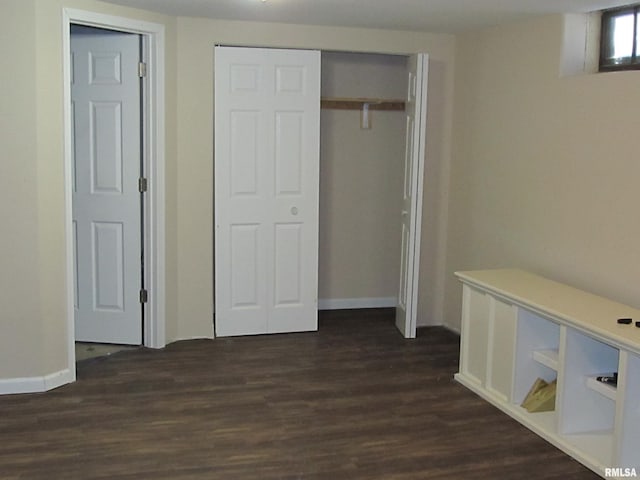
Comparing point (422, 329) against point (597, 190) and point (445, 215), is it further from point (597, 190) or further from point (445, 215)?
point (597, 190)

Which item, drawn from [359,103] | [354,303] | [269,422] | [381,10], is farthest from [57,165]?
[354,303]

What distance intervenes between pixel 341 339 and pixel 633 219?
7.40 ft

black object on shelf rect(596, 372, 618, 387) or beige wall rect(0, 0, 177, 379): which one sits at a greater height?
beige wall rect(0, 0, 177, 379)

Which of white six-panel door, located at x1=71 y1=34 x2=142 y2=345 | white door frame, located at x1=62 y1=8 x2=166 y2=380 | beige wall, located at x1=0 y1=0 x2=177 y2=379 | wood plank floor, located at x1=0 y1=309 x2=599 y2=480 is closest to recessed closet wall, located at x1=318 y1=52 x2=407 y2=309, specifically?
wood plank floor, located at x1=0 y1=309 x2=599 y2=480

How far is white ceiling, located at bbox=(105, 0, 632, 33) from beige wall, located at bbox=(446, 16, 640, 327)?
22 cm

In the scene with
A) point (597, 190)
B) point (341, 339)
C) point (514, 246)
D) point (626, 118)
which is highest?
point (626, 118)

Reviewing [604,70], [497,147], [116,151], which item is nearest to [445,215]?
[497,147]

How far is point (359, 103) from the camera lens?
5.83 meters

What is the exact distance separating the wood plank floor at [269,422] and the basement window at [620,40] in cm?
204

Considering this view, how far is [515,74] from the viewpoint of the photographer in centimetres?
461

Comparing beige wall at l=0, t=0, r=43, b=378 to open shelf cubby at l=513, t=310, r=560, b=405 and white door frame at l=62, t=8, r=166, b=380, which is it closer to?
white door frame at l=62, t=8, r=166, b=380

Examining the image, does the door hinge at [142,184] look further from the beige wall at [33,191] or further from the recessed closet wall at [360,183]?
the recessed closet wall at [360,183]

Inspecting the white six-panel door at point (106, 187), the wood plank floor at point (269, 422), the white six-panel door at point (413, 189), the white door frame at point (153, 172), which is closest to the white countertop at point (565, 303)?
the wood plank floor at point (269, 422)

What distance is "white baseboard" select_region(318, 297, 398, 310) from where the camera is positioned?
606cm
